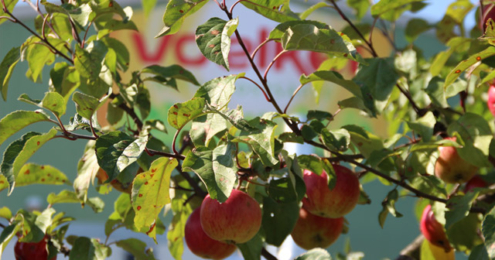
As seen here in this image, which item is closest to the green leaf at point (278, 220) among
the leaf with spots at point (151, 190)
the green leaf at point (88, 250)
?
the leaf with spots at point (151, 190)

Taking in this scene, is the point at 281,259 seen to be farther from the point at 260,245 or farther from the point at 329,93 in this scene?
the point at 329,93

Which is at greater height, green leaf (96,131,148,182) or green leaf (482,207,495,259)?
green leaf (96,131,148,182)

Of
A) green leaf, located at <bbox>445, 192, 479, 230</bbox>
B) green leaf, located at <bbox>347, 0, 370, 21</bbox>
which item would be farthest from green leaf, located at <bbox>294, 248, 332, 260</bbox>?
green leaf, located at <bbox>347, 0, 370, 21</bbox>

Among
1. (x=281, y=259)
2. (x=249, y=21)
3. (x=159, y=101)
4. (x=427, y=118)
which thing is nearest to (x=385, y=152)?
(x=427, y=118)

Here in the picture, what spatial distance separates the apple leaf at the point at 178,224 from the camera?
1.31 meters

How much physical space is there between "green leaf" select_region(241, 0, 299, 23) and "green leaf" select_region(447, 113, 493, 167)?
497 millimetres

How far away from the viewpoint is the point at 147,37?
344cm

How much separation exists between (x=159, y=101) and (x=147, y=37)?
51 centimetres

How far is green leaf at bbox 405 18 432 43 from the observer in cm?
167

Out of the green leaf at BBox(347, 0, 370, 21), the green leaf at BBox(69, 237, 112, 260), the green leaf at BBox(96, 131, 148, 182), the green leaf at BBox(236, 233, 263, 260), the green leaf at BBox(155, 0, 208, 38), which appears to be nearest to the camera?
the green leaf at BBox(96, 131, 148, 182)

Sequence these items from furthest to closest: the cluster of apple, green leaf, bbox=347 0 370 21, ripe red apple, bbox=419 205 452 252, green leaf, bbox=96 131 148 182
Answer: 1. green leaf, bbox=347 0 370 21
2. ripe red apple, bbox=419 205 452 252
3. the cluster of apple
4. green leaf, bbox=96 131 148 182

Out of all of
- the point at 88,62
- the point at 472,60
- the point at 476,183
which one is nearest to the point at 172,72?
the point at 88,62

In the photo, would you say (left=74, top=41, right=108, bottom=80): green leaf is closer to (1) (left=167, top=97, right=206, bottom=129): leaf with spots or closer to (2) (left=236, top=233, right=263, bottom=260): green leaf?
(1) (left=167, top=97, right=206, bottom=129): leaf with spots

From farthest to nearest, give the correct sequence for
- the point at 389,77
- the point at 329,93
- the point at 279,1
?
the point at 329,93 < the point at 389,77 < the point at 279,1
